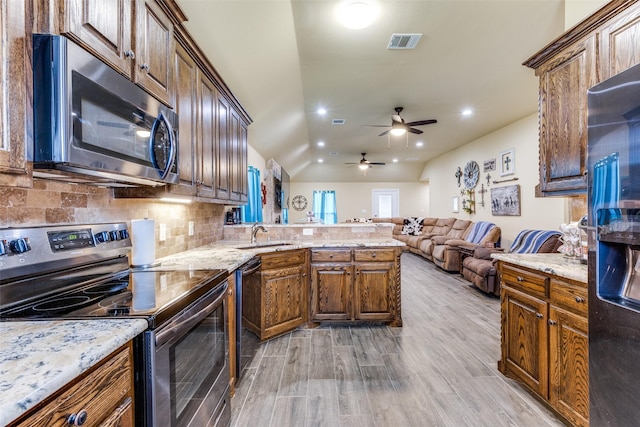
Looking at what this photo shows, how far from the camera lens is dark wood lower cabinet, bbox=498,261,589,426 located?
1.55 m

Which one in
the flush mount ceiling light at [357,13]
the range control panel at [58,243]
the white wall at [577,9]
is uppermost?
the flush mount ceiling light at [357,13]

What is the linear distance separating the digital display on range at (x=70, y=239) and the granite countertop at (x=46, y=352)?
1.42 ft

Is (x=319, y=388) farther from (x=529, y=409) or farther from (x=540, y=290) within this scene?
(x=540, y=290)

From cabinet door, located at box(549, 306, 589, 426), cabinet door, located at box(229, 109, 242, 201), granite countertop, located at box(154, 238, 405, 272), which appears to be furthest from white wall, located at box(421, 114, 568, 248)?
cabinet door, located at box(229, 109, 242, 201)

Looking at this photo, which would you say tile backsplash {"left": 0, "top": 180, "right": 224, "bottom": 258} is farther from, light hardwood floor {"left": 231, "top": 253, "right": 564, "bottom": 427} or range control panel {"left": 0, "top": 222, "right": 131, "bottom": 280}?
light hardwood floor {"left": 231, "top": 253, "right": 564, "bottom": 427}

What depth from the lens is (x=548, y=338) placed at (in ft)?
5.74

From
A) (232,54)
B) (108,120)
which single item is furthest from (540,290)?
(232,54)

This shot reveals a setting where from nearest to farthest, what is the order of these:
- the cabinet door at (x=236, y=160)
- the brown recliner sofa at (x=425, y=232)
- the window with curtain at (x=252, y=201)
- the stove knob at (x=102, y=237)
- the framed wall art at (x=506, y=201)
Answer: the stove knob at (x=102, y=237) < the cabinet door at (x=236, y=160) < the window with curtain at (x=252, y=201) < the framed wall art at (x=506, y=201) < the brown recliner sofa at (x=425, y=232)

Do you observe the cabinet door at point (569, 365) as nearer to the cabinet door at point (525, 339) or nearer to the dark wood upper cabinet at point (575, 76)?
the cabinet door at point (525, 339)

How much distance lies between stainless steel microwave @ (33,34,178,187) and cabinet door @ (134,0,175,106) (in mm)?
91

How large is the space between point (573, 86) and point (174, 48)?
248 cm

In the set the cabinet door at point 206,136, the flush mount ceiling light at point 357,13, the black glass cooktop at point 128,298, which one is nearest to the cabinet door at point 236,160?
the cabinet door at point 206,136

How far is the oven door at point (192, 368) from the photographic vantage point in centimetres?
94

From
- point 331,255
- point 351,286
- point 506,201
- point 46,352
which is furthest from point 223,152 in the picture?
point 506,201
